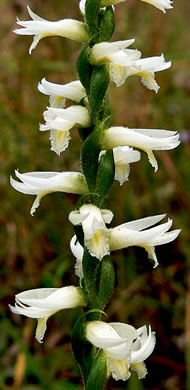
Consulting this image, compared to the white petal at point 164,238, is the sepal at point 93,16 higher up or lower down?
higher up

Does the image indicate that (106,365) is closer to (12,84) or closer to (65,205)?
(65,205)

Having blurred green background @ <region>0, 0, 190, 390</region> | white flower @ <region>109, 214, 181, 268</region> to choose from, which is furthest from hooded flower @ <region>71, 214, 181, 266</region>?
blurred green background @ <region>0, 0, 190, 390</region>

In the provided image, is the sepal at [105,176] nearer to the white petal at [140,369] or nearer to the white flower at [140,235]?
the white flower at [140,235]

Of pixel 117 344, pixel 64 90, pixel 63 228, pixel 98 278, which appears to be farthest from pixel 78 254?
pixel 63 228

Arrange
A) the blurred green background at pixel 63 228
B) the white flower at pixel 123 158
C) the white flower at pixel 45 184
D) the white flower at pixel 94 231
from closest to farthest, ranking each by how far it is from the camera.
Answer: the white flower at pixel 94 231 → the white flower at pixel 45 184 → the white flower at pixel 123 158 → the blurred green background at pixel 63 228

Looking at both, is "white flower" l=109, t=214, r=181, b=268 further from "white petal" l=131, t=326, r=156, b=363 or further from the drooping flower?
the drooping flower

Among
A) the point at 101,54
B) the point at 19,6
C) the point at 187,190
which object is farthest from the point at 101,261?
the point at 19,6

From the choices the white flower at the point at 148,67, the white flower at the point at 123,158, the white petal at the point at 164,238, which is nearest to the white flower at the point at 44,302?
the white petal at the point at 164,238
